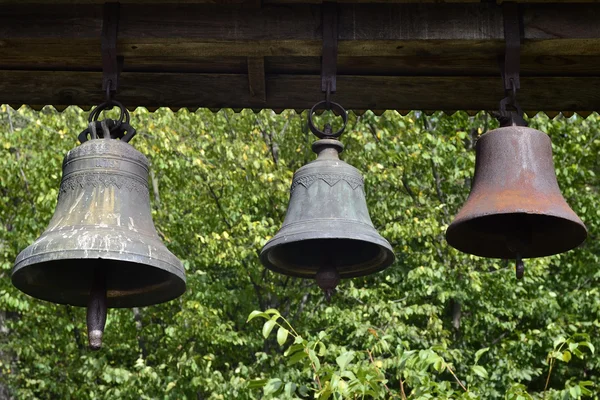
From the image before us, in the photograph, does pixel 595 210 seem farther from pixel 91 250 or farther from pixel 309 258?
pixel 91 250

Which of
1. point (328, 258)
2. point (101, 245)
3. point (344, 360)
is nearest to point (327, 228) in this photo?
point (328, 258)

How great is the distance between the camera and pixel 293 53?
11.7 ft

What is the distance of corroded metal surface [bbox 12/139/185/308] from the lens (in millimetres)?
3229

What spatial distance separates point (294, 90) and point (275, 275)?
10.4 meters

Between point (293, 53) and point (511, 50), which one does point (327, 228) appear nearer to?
point (293, 53)

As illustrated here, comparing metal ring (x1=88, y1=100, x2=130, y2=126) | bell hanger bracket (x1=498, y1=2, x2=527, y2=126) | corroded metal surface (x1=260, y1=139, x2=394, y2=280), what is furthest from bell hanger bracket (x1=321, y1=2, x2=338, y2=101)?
metal ring (x1=88, y1=100, x2=130, y2=126)

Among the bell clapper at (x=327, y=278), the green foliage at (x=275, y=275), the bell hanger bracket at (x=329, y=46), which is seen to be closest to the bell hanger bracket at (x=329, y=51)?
the bell hanger bracket at (x=329, y=46)

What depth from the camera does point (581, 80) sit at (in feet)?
13.2

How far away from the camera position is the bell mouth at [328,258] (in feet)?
12.5

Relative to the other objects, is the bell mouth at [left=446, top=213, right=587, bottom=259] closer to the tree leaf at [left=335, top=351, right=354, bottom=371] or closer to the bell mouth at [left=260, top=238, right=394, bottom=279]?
the bell mouth at [left=260, top=238, right=394, bottom=279]

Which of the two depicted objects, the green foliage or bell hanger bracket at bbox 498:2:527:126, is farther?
the green foliage

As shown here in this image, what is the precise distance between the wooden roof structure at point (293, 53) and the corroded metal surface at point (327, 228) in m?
0.40

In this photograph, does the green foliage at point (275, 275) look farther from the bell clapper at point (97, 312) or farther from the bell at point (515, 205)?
the bell clapper at point (97, 312)

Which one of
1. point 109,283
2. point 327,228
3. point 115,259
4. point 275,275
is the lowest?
point 115,259
